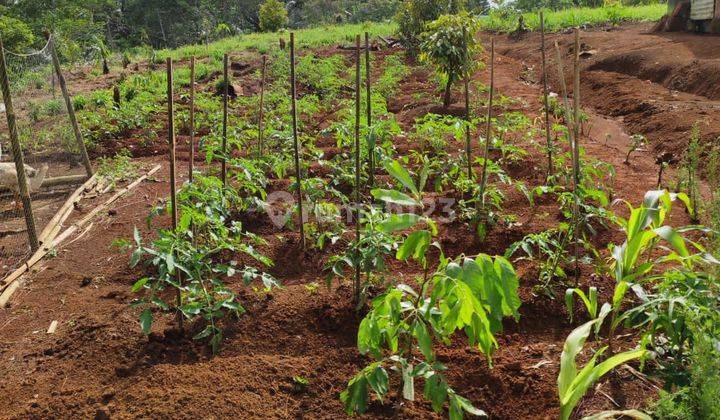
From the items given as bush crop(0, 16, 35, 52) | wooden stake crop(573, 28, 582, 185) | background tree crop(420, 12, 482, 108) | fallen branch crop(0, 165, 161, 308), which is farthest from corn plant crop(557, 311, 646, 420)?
bush crop(0, 16, 35, 52)

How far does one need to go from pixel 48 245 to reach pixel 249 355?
2445 millimetres

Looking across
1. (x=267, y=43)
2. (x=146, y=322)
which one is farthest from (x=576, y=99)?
(x=267, y=43)

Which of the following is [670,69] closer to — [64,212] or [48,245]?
[64,212]

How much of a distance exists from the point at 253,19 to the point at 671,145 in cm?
3249

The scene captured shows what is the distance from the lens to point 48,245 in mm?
4277

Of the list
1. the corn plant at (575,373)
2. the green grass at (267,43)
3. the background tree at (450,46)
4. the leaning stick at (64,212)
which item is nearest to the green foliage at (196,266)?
the corn plant at (575,373)

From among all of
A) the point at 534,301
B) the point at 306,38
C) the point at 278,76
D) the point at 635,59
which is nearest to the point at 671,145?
the point at 534,301

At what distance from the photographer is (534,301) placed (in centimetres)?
309

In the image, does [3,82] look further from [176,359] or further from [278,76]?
[278,76]

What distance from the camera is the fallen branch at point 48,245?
3.61 meters

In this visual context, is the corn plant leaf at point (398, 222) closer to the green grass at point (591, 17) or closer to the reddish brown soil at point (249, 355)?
the reddish brown soil at point (249, 355)

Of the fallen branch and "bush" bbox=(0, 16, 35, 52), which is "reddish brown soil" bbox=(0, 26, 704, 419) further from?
"bush" bbox=(0, 16, 35, 52)

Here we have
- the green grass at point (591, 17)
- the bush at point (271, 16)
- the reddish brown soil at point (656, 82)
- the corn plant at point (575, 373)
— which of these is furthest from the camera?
the bush at point (271, 16)

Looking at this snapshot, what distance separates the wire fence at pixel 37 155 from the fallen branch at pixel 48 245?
0.68 feet
